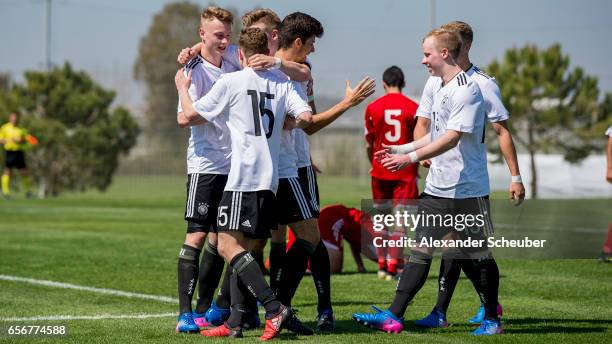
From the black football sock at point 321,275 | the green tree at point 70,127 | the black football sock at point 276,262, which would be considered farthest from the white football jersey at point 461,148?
the green tree at point 70,127

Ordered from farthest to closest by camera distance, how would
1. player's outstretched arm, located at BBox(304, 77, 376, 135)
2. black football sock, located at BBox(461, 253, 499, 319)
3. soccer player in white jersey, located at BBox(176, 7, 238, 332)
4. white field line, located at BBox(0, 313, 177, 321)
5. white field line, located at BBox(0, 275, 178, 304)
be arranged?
white field line, located at BBox(0, 275, 178, 304) < white field line, located at BBox(0, 313, 177, 321) < soccer player in white jersey, located at BBox(176, 7, 238, 332) < black football sock, located at BBox(461, 253, 499, 319) < player's outstretched arm, located at BBox(304, 77, 376, 135)

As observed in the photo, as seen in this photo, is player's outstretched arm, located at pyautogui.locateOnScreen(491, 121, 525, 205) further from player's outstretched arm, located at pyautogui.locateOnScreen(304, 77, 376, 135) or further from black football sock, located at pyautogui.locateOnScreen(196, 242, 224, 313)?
black football sock, located at pyautogui.locateOnScreen(196, 242, 224, 313)

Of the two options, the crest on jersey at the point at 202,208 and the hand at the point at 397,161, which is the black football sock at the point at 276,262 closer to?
the crest on jersey at the point at 202,208

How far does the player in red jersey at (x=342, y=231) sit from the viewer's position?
1147cm

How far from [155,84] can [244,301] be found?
210ft

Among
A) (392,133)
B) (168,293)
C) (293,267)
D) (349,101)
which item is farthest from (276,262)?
(392,133)

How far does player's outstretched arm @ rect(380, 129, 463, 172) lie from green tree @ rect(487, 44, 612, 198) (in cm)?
2631

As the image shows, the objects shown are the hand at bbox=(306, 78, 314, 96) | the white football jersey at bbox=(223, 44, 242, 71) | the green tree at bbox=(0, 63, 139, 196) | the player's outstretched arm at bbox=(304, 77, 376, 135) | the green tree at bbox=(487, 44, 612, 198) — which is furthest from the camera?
the green tree at bbox=(0, 63, 139, 196)

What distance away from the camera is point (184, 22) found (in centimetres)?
7444

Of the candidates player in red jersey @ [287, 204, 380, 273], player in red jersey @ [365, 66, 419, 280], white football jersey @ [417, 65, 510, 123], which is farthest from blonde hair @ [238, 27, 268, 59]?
player in red jersey @ [287, 204, 380, 273]

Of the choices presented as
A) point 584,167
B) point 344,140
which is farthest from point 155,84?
point 584,167

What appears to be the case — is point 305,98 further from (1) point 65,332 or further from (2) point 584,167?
(2) point 584,167

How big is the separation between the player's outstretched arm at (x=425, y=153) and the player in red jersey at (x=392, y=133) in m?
4.35

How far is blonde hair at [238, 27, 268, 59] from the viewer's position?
6809mm
